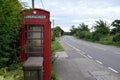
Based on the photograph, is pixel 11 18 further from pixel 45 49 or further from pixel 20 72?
pixel 45 49

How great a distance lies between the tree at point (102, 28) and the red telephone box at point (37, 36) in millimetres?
71362

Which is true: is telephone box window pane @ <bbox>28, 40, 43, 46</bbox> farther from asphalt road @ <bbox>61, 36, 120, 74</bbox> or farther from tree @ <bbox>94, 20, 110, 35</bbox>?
tree @ <bbox>94, 20, 110, 35</bbox>

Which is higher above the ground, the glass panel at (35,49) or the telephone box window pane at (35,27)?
the telephone box window pane at (35,27)

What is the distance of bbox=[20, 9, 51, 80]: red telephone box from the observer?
10734mm

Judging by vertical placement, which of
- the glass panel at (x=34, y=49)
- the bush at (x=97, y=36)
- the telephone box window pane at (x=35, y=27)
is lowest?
the bush at (x=97, y=36)

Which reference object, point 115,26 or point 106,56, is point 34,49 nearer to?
point 106,56

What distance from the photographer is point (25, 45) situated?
10.5 meters

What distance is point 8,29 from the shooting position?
8.25m

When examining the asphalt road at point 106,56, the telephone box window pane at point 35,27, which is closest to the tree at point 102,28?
the asphalt road at point 106,56

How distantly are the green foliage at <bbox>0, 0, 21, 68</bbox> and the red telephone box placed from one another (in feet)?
1.11

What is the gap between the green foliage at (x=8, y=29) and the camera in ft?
25.2

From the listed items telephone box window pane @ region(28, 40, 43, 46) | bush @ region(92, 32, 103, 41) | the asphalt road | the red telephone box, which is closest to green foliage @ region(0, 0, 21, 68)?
the red telephone box

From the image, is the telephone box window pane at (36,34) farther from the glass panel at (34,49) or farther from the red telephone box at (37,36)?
the glass panel at (34,49)

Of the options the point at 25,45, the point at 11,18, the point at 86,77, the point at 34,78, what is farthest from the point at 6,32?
the point at 86,77
